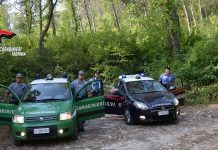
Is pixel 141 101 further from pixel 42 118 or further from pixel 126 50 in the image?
pixel 126 50

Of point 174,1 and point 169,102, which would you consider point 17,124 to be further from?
point 174,1

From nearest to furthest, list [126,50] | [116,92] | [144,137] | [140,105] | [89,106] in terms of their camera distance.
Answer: [144,137] < [89,106] < [140,105] < [116,92] < [126,50]

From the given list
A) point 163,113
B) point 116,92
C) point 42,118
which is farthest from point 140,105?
point 42,118

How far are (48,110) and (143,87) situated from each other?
441cm

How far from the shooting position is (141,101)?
41.9 ft

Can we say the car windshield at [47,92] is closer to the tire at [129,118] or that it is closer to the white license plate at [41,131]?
the white license plate at [41,131]

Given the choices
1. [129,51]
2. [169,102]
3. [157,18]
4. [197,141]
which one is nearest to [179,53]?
[157,18]

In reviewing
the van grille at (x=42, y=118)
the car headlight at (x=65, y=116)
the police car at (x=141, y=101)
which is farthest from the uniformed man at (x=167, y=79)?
the van grille at (x=42, y=118)

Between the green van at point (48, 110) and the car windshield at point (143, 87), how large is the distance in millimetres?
1684

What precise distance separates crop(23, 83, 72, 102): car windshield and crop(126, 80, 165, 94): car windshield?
8.66 feet

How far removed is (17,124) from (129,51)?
703 inches

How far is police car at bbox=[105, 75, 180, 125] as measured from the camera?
1251cm

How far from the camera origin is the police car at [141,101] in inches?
492

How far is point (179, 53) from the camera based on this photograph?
2419 centimetres
